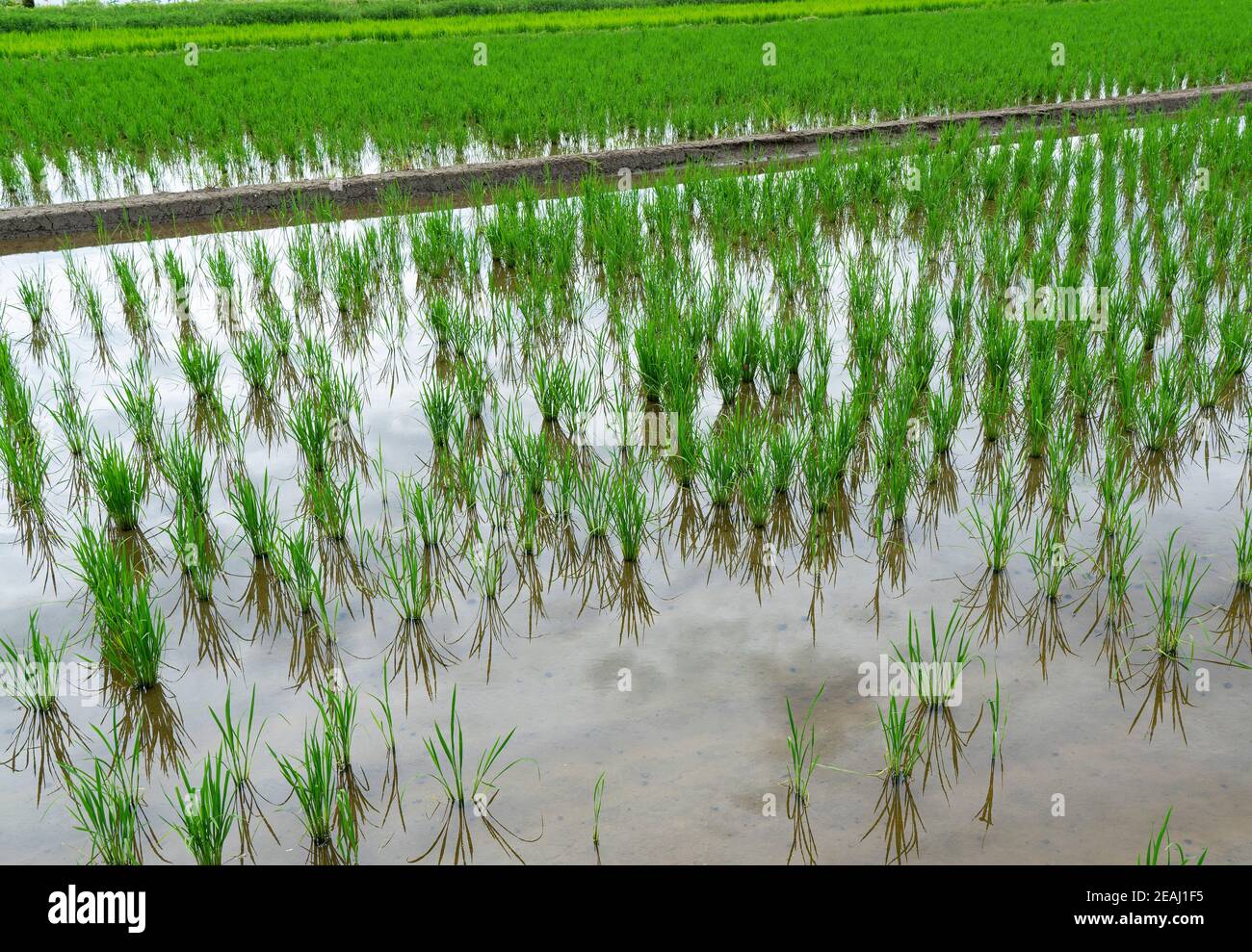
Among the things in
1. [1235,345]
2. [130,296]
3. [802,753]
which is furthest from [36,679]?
[1235,345]

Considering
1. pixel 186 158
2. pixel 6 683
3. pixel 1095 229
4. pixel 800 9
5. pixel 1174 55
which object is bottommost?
pixel 6 683

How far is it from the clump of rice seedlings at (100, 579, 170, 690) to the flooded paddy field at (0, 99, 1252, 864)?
0.01 meters

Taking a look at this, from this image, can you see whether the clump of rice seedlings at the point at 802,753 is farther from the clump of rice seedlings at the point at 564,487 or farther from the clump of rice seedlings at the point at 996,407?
the clump of rice seedlings at the point at 996,407

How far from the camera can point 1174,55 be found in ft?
34.5

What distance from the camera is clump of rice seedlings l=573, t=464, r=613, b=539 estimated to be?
2.59 metres

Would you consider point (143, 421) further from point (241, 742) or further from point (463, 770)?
point (463, 770)

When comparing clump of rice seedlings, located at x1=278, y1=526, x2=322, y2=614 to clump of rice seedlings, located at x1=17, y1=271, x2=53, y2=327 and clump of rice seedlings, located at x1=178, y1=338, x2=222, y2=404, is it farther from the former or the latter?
clump of rice seedlings, located at x1=17, y1=271, x2=53, y2=327

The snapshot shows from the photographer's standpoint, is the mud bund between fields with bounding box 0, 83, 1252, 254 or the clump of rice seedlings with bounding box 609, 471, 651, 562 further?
the mud bund between fields with bounding box 0, 83, 1252, 254

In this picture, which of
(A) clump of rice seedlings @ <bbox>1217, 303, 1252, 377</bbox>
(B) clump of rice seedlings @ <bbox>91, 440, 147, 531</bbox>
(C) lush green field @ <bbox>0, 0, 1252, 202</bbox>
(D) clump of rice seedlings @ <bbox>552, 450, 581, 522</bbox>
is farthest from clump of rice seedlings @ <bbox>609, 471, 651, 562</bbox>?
(C) lush green field @ <bbox>0, 0, 1252, 202</bbox>

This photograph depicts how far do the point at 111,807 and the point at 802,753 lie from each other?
1164 millimetres

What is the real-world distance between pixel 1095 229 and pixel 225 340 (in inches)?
161

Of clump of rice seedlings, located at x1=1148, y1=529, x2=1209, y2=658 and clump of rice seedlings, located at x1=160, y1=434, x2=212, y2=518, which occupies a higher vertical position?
clump of rice seedlings, located at x1=160, y1=434, x2=212, y2=518

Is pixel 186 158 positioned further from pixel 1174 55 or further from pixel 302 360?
pixel 1174 55
